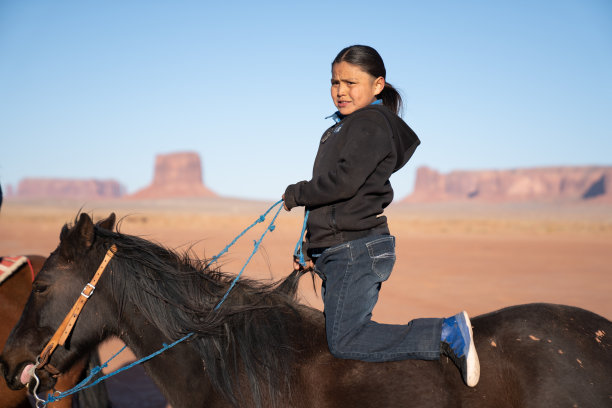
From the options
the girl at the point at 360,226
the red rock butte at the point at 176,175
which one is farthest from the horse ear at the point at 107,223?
the red rock butte at the point at 176,175

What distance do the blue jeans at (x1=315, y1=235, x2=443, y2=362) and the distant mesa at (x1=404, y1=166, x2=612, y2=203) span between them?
162 metres

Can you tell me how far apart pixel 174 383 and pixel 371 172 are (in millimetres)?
1536

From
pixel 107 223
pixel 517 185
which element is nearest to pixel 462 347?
pixel 107 223

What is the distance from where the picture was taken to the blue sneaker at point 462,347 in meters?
2.14

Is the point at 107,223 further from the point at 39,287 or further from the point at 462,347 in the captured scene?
the point at 462,347

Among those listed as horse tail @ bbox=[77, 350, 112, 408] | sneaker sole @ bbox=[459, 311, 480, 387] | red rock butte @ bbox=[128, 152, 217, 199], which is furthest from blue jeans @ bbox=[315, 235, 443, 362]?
red rock butte @ bbox=[128, 152, 217, 199]

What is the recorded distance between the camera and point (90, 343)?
101 inches

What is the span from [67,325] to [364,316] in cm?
156

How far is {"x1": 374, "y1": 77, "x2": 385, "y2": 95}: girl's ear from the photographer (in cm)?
273

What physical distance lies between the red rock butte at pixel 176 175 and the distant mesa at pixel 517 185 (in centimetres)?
8721

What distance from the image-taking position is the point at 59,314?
8.21 ft

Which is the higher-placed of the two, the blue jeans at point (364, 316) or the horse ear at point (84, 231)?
the horse ear at point (84, 231)

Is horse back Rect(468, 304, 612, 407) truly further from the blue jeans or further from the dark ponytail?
the dark ponytail

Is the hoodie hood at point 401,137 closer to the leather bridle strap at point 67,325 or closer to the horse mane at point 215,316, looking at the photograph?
the horse mane at point 215,316
